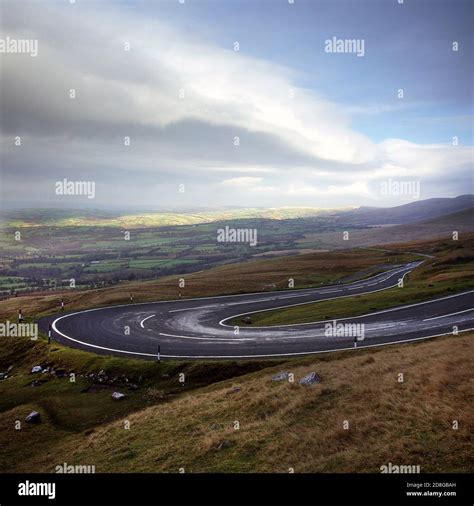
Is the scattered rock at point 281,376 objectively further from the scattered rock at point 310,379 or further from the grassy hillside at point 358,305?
the grassy hillside at point 358,305

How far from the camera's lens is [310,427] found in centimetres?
1587

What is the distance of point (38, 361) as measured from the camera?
35562 mm

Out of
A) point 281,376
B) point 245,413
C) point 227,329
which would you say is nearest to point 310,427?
point 245,413

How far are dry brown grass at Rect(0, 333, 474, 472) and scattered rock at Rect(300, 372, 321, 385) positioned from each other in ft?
2.41

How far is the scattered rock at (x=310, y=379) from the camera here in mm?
21223

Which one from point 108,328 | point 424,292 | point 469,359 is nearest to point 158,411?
point 469,359

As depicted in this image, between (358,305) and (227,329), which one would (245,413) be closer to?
(227,329)

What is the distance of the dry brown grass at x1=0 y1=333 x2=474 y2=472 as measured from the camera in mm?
13039

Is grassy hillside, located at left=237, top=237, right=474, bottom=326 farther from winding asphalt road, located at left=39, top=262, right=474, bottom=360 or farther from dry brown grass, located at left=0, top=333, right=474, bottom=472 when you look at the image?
dry brown grass, located at left=0, top=333, right=474, bottom=472

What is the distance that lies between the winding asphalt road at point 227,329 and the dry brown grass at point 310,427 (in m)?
7.64

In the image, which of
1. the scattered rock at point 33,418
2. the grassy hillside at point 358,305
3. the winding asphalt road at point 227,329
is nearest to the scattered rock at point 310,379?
the winding asphalt road at point 227,329

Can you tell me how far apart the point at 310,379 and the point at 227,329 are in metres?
18.9
